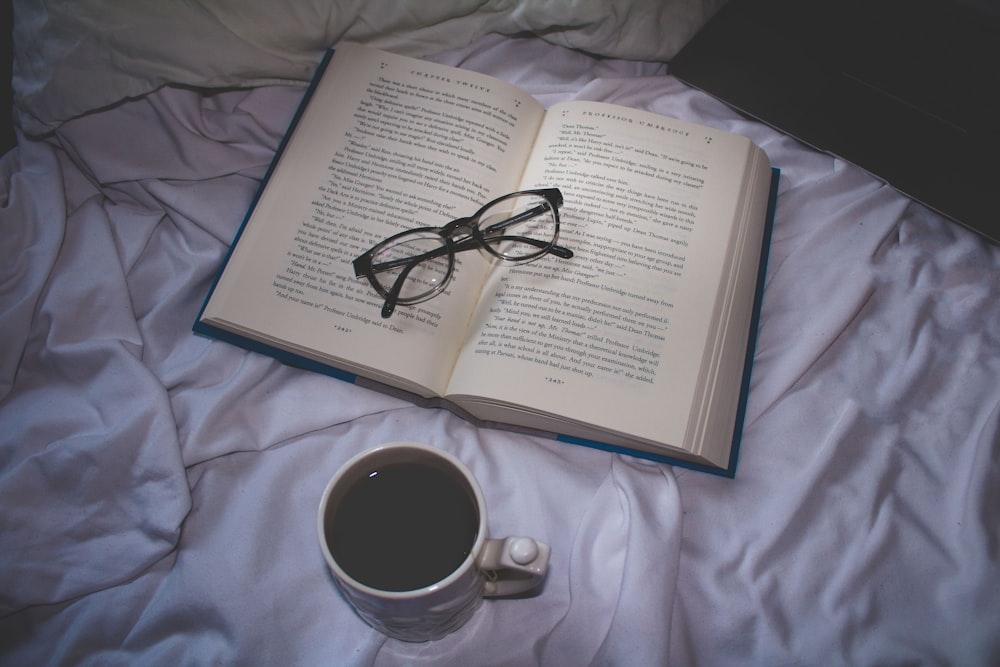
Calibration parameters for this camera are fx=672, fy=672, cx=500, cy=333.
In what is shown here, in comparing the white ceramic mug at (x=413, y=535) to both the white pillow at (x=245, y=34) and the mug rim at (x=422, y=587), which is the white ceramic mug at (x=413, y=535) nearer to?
the mug rim at (x=422, y=587)

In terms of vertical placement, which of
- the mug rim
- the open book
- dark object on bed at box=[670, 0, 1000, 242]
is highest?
dark object on bed at box=[670, 0, 1000, 242]

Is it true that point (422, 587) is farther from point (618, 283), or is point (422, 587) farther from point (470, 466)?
point (618, 283)

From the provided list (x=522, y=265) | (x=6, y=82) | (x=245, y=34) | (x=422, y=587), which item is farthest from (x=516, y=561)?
(x=6, y=82)

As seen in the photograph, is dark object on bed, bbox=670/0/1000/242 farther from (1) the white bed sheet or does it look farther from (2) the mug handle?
(2) the mug handle

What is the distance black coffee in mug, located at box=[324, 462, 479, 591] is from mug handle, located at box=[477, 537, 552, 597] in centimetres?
3

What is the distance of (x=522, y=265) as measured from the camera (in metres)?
0.63

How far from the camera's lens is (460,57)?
0.81 metres

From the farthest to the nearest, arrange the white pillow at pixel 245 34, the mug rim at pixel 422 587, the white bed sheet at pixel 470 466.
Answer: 1. the white pillow at pixel 245 34
2. the white bed sheet at pixel 470 466
3. the mug rim at pixel 422 587

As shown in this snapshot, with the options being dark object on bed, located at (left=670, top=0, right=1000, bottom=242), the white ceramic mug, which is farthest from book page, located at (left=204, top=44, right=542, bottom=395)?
dark object on bed, located at (left=670, top=0, right=1000, bottom=242)

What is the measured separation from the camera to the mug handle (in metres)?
0.42

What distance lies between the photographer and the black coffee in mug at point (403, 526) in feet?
1.48

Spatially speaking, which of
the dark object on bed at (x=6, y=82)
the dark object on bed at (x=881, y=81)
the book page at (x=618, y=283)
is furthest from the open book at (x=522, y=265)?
the dark object on bed at (x=6, y=82)

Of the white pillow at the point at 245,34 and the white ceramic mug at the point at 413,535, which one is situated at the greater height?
the white pillow at the point at 245,34

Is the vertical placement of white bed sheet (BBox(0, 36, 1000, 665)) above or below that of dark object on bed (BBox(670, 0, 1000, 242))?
below
